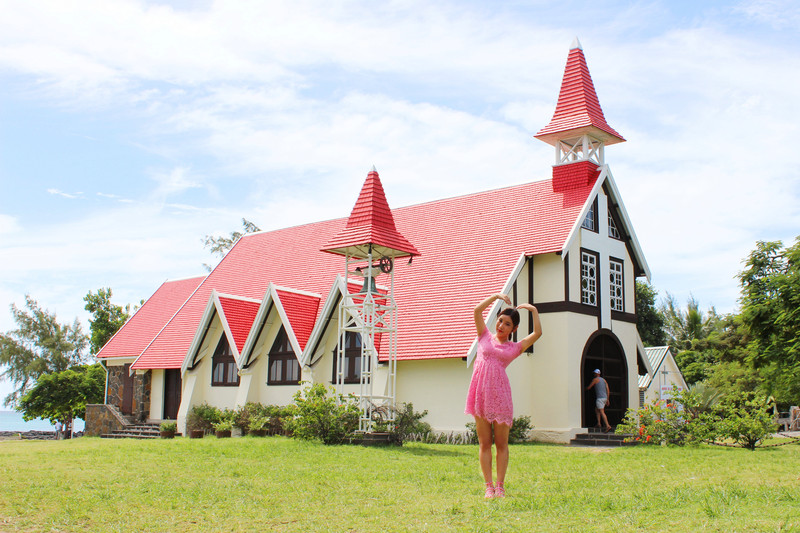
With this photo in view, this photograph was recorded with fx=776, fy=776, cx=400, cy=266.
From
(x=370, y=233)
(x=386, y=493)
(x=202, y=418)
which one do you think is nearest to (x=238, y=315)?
(x=202, y=418)

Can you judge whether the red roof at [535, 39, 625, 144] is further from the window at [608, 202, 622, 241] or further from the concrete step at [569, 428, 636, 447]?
the concrete step at [569, 428, 636, 447]

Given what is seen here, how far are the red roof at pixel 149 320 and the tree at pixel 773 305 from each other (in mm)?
22052

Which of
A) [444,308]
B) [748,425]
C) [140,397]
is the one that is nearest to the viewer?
[748,425]

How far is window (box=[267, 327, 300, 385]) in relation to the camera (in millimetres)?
24016

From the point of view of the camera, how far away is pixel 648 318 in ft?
163

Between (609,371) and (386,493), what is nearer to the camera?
(386,493)

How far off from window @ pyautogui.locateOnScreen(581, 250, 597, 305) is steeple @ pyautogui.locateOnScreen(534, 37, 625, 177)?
9.58 feet

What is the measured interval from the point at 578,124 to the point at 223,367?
1391 cm

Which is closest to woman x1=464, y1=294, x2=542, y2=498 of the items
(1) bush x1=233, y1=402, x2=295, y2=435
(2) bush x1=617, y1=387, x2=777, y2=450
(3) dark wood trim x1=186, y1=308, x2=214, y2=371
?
(2) bush x1=617, y1=387, x2=777, y2=450

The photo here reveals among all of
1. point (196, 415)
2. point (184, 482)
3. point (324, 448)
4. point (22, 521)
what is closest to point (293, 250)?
point (196, 415)

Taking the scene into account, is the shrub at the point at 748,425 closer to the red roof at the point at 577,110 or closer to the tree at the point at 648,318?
the red roof at the point at 577,110

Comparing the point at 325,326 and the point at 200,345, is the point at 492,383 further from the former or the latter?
the point at 200,345

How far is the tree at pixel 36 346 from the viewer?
185 ft

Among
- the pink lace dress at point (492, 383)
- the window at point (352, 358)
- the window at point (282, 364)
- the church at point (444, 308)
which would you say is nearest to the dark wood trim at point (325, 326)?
the church at point (444, 308)
